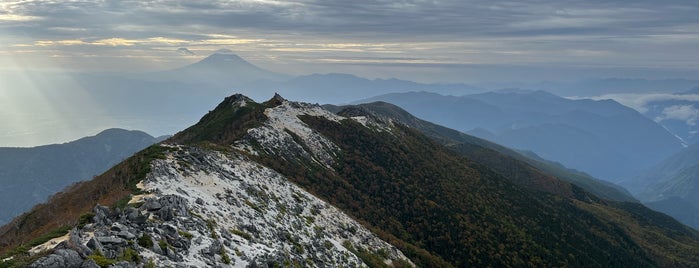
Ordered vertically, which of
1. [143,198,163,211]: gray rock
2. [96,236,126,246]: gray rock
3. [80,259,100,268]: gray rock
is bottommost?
[143,198,163,211]: gray rock

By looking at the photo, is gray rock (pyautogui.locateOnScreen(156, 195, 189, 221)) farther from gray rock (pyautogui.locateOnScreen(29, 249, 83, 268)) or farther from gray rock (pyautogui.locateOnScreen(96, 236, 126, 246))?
gray rock (pyautogui.locateOnScreen(29, 249, 83, 268))

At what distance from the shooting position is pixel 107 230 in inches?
1068

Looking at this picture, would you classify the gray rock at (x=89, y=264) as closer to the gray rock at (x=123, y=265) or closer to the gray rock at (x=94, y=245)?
the gray rock at (x=123, y=265)

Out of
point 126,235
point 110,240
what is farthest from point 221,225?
point 110,240

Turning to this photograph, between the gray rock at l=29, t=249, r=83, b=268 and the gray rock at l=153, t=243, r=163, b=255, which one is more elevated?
the gray rock at l=29, t=249, r=83, b=268

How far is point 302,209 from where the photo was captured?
61125mm

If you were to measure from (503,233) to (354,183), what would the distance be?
3923 cm

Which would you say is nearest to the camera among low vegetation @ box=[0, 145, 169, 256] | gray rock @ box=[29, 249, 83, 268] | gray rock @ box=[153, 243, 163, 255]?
gray rock @ box=[29, 249, 83, 268]

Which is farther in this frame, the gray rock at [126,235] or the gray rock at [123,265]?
the gray rock at [126,235]

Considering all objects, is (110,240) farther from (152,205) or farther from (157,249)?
(152,205)

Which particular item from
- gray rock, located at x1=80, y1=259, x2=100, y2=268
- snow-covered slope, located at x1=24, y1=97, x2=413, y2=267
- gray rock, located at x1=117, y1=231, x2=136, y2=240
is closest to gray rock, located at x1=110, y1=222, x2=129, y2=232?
snow-covered slope, located at x1=24, y1=97, x2=413, y2=267

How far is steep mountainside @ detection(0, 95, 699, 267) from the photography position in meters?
30.8

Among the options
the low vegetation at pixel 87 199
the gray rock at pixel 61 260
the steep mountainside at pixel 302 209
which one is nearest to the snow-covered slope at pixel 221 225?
the gray rock at pixel 61 260

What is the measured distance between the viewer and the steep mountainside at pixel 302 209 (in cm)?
3079
